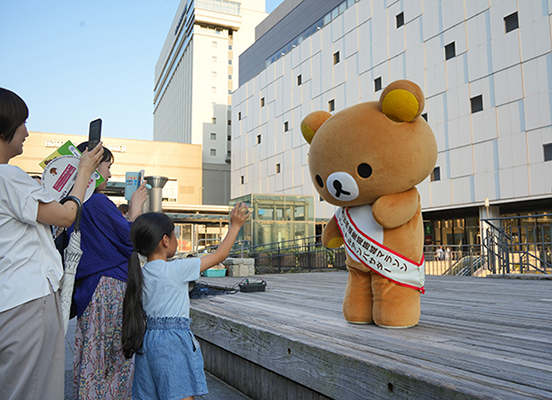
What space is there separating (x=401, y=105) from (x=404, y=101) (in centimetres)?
3

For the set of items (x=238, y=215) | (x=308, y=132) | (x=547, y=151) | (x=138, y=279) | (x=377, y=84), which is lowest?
(x=138, y=279)

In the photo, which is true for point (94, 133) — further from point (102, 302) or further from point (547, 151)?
point (547, 151)

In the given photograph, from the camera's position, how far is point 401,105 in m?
3.12

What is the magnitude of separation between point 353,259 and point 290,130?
31.3 metres

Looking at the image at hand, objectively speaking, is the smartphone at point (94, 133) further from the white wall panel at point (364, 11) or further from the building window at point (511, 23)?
the white wall panel at point (364, 11)

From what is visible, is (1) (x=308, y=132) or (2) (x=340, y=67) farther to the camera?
(2) (x=340, y=67)

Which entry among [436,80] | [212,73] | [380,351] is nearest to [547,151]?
[436,80]

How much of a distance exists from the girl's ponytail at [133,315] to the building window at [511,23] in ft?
74.8

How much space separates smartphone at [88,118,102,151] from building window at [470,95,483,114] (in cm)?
2260

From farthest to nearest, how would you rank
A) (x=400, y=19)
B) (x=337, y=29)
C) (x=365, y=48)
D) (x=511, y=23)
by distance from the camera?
(x=337, y=29) < (x=365, y=48) < (x=400, y=19) < (x=511, y=23)

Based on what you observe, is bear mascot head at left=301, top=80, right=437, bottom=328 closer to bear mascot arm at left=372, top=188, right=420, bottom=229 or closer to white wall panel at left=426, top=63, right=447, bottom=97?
bear mascot arm at left=372, top=188, right=420, bottom=229

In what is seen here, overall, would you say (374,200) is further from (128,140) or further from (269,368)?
(128,140)

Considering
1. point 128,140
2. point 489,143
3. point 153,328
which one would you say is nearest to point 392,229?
point 153,328

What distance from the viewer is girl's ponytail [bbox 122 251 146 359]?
7.80ft
